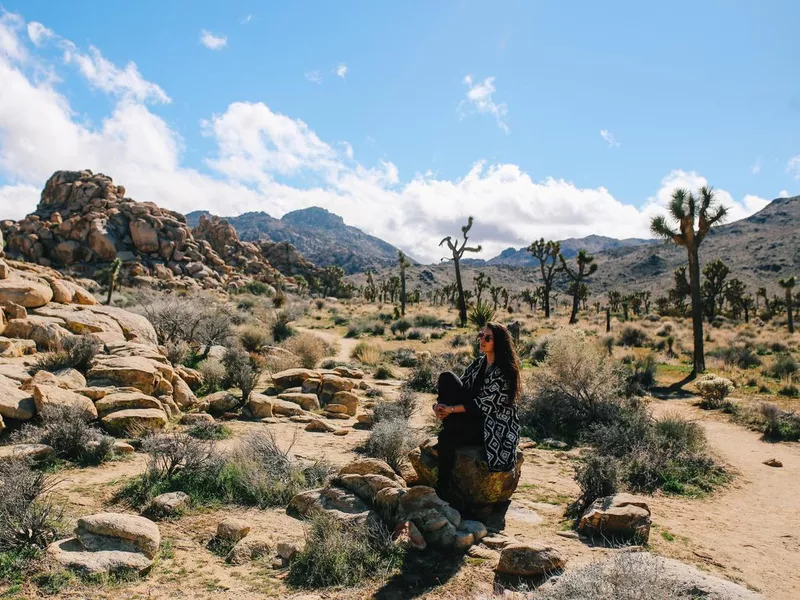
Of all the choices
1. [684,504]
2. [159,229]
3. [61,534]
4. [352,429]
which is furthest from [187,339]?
[159,229]

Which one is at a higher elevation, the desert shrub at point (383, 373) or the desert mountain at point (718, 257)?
the desert mountain at point (718, 257)

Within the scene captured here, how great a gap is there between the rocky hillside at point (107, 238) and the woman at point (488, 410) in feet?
162

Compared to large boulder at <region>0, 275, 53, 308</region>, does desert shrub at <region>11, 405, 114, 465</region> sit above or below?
below

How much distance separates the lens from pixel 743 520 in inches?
239

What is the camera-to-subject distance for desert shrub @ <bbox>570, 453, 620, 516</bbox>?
589 cm

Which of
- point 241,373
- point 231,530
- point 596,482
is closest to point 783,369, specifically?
point 596,482

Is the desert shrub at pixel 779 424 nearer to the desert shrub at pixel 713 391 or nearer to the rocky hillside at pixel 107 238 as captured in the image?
the desert shrub at pixel 713 391

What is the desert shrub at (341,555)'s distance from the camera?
4191 mm

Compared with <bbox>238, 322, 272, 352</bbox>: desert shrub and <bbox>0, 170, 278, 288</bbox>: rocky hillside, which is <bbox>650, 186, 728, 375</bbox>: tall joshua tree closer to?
<bbox>238, 322, 272, 352</bbox>: desert shrub

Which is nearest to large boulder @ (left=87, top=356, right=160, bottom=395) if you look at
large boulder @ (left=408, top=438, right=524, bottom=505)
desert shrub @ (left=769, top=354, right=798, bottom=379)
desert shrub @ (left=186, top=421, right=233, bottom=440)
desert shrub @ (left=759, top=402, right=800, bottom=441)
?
desert shrub @ (left=186, top=421, right=233, bottom=440)

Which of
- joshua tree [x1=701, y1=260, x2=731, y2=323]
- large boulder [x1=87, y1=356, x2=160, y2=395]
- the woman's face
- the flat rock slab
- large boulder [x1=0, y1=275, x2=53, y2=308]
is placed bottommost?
the flat rock slab

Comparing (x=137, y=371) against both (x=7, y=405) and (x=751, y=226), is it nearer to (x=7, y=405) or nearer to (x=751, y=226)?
(x=7, y=405)

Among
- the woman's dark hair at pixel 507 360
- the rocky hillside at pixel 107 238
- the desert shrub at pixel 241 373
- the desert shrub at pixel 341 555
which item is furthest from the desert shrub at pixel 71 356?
the rocky hillside at pixel 107 238

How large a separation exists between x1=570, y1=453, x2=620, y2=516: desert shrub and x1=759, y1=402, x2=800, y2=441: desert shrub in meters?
6.63
